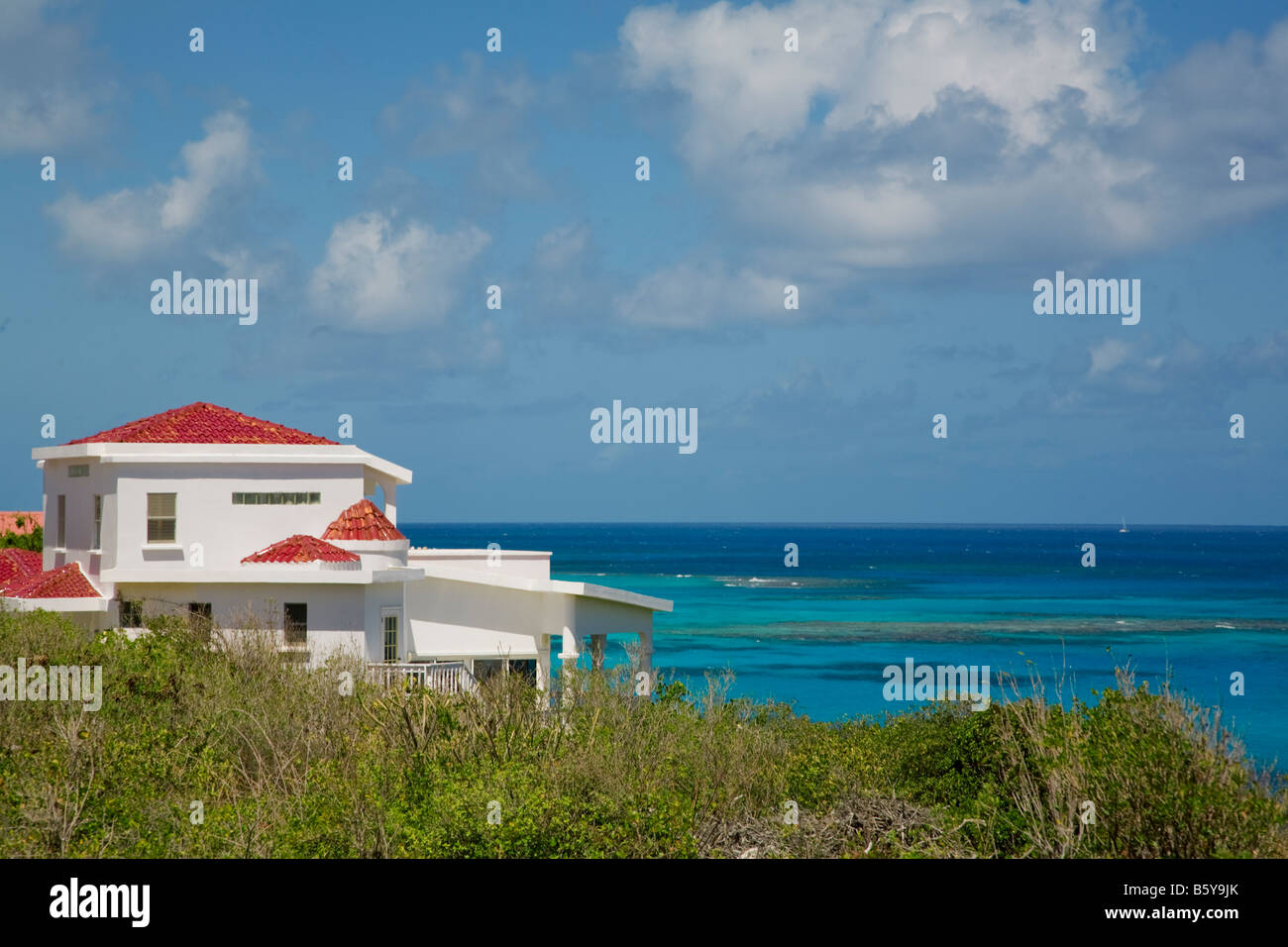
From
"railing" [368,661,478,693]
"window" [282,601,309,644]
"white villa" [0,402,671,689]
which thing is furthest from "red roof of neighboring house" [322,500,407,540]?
"railing" [368,661,478,693]

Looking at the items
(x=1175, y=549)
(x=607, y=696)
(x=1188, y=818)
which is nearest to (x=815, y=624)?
(x=607, y=696)

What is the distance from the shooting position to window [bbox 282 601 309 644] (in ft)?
87.7

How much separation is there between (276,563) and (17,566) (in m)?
8.64

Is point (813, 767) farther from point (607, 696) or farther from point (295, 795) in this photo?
point (295, 795)

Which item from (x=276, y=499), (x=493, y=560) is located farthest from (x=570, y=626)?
(x=276, y=499)

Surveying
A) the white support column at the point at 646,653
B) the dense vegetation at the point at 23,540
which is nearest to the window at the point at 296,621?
the white support column at the point at 646,653

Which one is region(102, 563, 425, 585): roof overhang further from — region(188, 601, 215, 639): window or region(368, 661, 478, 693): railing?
region(368, 661, 478, 693): railing

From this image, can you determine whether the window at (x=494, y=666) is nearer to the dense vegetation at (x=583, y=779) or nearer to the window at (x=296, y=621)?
the window at (x=296, y=621)

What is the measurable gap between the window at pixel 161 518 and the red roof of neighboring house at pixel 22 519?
58.1 feet

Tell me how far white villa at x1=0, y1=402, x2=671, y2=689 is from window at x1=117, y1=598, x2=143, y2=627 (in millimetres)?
34

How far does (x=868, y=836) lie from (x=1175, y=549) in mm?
191715

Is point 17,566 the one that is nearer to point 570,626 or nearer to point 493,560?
point 493,560

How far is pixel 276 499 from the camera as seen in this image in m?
28.8
